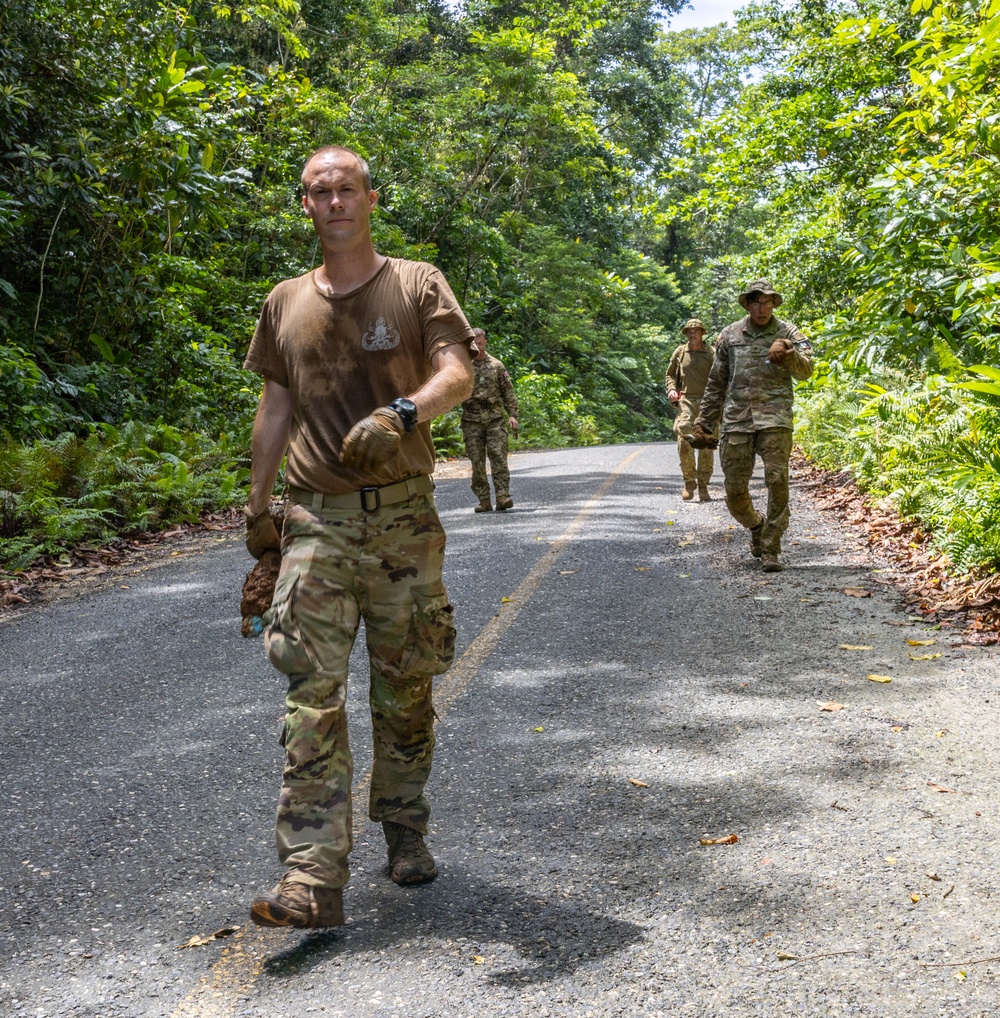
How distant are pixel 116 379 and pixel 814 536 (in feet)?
32.5

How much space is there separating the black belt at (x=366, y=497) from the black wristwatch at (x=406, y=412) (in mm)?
317

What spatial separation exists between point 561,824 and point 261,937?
1.28m

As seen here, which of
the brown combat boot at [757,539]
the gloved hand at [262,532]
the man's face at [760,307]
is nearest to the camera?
the gloved hand at [262,532]

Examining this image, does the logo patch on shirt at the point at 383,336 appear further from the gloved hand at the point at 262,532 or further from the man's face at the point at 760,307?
the man's face at the point at 760,307

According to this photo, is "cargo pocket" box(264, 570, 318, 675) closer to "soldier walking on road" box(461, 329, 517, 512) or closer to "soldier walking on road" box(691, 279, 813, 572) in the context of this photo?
"soldier walking on road" box(691, 279, 813, 572)

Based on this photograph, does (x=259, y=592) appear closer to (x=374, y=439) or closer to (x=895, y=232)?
(x=374, y=439)

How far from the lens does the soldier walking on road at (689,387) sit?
14.8 metres

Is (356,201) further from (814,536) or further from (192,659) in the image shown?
(814,536)

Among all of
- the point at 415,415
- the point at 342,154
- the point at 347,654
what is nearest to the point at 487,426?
the point at 342,154

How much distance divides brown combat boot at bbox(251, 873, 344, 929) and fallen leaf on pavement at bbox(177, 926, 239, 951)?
248 millimetres

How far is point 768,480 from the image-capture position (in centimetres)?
997

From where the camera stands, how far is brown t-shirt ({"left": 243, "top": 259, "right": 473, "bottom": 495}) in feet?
12.4

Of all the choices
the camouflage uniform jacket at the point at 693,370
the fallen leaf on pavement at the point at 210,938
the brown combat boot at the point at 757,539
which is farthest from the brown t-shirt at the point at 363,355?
the camouflage uniform jacket at the point at 693,370

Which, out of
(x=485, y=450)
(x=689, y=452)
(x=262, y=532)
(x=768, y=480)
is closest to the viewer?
(x=262, y=532)
